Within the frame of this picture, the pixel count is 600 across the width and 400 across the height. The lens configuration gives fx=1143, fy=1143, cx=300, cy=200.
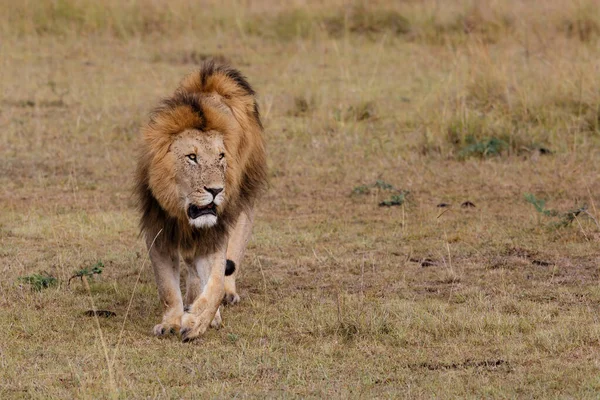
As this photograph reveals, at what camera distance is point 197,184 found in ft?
15.3

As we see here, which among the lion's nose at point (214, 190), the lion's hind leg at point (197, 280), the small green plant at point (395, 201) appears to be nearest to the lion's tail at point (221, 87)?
the lion's nose at point (214, 190)

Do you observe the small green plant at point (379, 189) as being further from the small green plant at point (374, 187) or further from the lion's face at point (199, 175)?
the lion's face at point (199, 175)

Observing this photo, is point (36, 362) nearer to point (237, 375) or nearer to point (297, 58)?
point (237, 375)

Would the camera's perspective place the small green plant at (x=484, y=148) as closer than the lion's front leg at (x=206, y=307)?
No

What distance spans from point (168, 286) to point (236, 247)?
68cm

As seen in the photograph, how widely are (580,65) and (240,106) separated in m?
5.84

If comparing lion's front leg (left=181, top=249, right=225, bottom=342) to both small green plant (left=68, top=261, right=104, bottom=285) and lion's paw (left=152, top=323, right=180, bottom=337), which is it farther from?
small green plant (left=68, top=261, right=104, bottom=285)

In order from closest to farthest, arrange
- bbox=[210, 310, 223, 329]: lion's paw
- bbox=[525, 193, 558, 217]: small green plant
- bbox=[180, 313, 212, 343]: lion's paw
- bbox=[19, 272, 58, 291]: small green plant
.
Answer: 1. bbox=[180, 313, 212, 343]: lion's paw
2. bbox=[210, 310, 223, 329]: lion's paw
3. bbox=[19, 272, 58, 291]: small green plant
4. bbox=[525, 193, 558, 217]: small green plant

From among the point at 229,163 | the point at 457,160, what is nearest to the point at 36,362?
the point at 229,163

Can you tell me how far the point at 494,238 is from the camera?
6.73m

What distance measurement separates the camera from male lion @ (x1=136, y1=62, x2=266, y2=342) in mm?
4707

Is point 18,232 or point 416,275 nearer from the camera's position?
point 416,275

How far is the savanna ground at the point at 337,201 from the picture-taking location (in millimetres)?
4516

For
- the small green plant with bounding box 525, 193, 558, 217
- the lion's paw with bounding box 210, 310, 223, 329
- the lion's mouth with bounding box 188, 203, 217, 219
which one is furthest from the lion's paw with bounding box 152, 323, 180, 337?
the small green plant with bounding box 525, 193, 558, 217
